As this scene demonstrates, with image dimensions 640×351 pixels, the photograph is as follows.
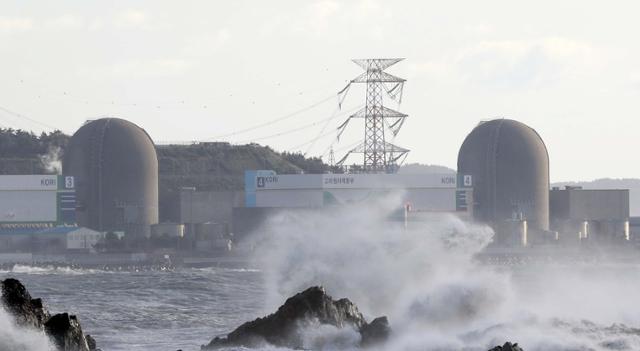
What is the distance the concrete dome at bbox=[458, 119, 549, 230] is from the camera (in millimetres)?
153750

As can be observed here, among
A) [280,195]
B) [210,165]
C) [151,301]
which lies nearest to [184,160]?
[210,165]

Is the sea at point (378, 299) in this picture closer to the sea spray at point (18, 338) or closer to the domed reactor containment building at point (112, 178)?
the sea spray at point (18, 338)

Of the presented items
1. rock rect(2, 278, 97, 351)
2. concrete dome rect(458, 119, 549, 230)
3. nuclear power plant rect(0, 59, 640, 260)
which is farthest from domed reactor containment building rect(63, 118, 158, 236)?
rock rect(2, 278, 97, 351)

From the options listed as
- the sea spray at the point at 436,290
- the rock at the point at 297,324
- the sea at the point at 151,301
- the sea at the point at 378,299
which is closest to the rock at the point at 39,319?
the sea at the point at 378,299

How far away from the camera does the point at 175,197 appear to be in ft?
554

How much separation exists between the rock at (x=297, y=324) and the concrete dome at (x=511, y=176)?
329 feet

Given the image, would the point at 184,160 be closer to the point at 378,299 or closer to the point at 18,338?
the point at 378,299

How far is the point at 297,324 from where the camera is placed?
53.4 metres

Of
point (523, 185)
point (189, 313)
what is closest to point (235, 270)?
point (523, 185)

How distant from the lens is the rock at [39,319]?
146 ft

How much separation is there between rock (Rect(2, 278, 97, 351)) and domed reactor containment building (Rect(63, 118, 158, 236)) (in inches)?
4096

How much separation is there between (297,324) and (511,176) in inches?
4031

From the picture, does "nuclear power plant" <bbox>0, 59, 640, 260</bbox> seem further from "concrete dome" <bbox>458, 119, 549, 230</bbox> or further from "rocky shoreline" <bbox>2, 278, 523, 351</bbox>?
"rocky shoreline" <bbox>2, 278, 523, 351</bbox>

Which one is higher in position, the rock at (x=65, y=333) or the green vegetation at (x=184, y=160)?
the green vegetation at (x=184, y=160)
